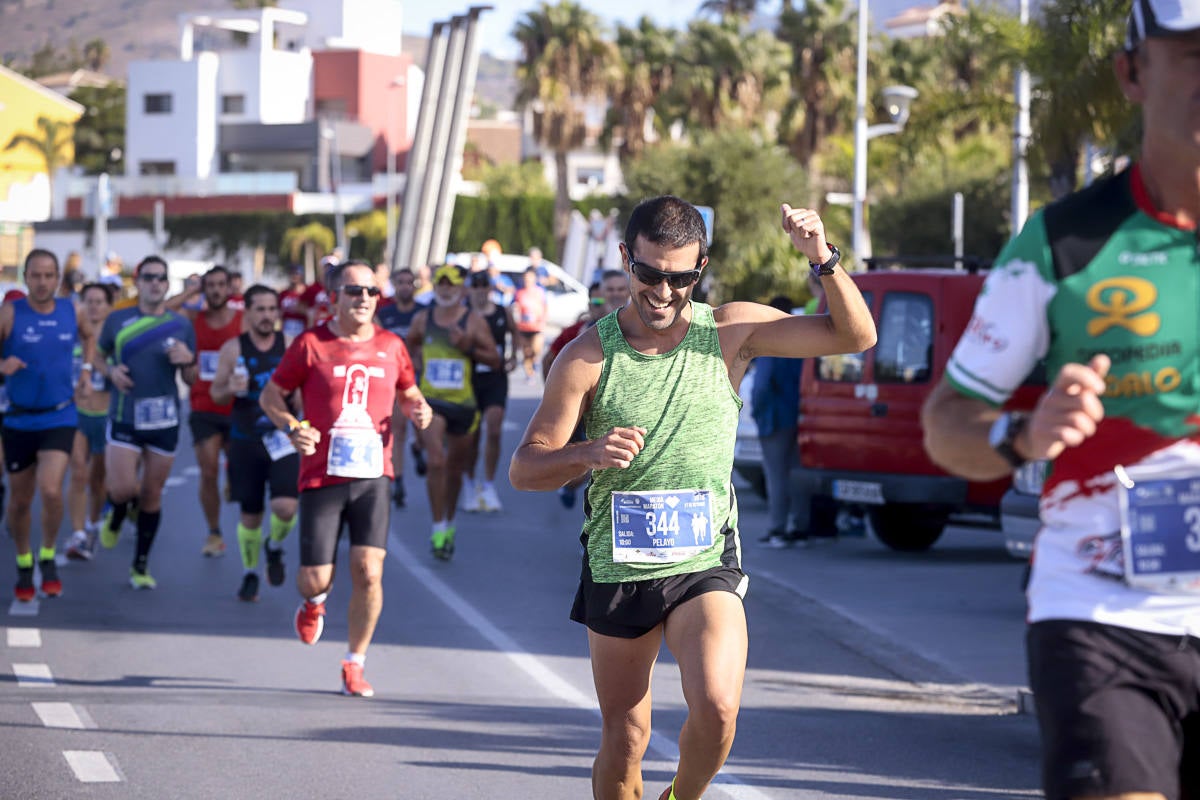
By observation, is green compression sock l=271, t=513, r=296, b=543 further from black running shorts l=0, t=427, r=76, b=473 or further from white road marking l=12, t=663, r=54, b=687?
white road marking l=12, t=663, r=54, b=687

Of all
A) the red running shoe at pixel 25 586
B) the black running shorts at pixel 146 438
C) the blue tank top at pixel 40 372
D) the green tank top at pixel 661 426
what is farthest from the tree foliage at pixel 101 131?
the green tank top at pixel 661 426

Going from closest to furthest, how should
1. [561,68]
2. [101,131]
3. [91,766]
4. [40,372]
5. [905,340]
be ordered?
[91,766] → [40,372] → [905,340] → [561,68] → [101,131]

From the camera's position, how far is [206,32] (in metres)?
105

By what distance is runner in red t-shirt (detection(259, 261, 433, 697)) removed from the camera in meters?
8.83

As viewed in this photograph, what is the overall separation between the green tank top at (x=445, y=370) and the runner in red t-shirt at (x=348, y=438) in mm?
5612

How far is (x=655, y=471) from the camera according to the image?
210 inches

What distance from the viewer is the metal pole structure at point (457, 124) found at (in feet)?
152

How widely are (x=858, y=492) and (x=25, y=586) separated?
5.93 meters

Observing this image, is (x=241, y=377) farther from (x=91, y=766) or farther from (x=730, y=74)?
(x=730, y=74)

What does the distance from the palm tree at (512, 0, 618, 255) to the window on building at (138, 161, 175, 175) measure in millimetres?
34494

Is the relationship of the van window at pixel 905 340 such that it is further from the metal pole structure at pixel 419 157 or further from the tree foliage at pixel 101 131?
the tree foliage at pixel 101 131

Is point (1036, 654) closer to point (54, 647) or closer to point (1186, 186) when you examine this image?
point (1186, 186)

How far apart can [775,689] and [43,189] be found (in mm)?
100958

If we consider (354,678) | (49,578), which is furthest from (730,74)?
(354,678)
